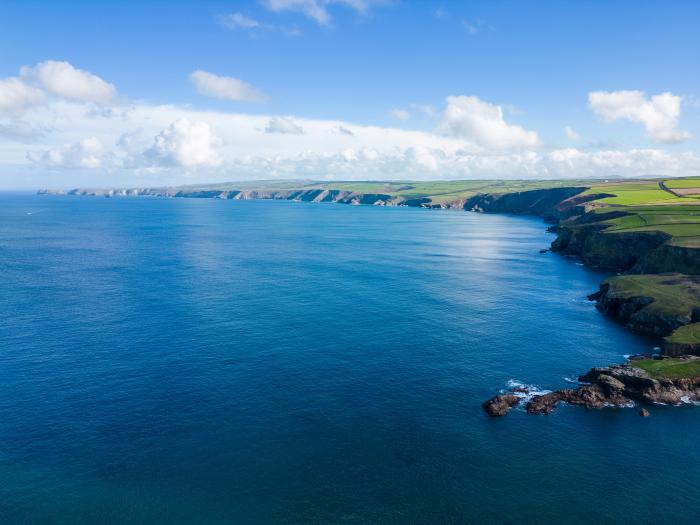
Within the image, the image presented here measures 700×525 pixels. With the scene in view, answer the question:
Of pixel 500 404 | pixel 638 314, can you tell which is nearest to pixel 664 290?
pixel 638 314

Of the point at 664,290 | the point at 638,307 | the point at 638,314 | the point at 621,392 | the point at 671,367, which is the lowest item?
the point at 621,392

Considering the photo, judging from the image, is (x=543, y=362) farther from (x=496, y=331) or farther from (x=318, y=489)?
(x=318, y=489)

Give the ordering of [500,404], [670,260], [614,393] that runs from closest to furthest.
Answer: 1. [500,404]
2. [614,393]
3. [670,260]

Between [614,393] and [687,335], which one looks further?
[687,335]

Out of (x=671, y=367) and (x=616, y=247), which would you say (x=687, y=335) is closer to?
(x=671, y=367)

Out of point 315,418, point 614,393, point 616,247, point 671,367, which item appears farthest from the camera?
point 616,247

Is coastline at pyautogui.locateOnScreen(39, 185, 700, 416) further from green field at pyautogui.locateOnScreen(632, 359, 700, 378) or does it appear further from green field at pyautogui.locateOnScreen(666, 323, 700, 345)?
green field at pyautogui.locateOnScreen(632, 359, 700, 378)
